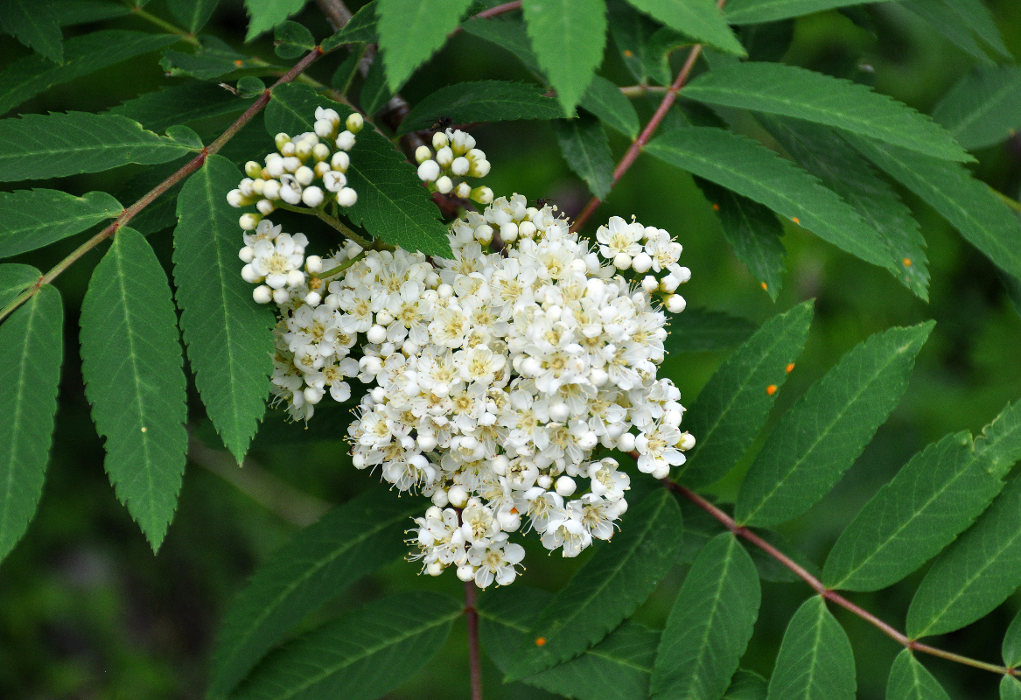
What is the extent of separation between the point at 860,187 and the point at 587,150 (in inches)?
32.2

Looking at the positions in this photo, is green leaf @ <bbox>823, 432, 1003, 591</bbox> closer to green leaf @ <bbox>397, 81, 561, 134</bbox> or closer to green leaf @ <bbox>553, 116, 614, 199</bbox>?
green leaf @ <bbox>553, 116, 614, 199</bbox>

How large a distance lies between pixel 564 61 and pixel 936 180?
4.95ft

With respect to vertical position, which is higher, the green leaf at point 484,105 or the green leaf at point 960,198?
the green leaf at point 960,198

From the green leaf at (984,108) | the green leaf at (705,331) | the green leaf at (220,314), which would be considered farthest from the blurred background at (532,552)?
the green leaf at (220,314)

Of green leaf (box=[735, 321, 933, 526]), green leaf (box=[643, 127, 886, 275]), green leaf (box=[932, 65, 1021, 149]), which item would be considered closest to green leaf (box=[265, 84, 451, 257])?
green leaf (box=[643, 127, 886, 275])

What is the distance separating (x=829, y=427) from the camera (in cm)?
221

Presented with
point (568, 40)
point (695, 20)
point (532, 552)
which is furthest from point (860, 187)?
point (532, 552)

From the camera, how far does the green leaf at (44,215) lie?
197 cm

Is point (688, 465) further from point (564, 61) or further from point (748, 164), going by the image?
point (564, 61)

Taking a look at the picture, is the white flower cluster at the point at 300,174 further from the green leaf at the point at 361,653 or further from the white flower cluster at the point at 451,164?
the green leaf at the point at 361,653

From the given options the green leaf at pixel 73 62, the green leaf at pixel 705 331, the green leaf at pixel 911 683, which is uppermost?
the green leaf at pixel 73 62

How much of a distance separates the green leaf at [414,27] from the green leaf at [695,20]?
0.36 meters

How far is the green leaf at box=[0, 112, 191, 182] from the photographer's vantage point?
195cm

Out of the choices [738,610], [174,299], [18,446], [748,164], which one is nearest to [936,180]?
[748,164]
